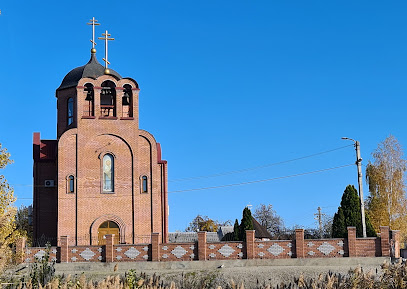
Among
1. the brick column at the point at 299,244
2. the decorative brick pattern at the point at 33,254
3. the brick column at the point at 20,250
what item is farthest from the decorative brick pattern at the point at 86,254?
the brick column at the point at 299,244

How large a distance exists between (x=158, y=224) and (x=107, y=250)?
26.2 ft

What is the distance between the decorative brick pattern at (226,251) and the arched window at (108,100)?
11223mm

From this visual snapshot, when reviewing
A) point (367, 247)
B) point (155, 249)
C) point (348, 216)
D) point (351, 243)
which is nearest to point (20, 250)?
point (155, 249)

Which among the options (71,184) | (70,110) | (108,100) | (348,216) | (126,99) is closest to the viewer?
(348,216)

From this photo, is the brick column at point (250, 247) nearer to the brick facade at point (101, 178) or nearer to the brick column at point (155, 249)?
the brick column at point (155, 249)

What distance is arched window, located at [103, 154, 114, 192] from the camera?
33250mm

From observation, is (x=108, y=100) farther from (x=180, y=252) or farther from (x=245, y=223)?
(x=180, y=252)

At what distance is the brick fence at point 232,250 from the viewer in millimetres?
24922

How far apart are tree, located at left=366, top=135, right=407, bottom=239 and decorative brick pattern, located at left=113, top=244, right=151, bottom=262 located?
22.7 m

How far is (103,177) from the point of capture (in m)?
33.2

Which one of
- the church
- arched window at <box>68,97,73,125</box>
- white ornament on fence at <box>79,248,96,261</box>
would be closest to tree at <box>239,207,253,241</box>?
the church

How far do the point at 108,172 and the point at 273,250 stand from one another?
37.3 feet

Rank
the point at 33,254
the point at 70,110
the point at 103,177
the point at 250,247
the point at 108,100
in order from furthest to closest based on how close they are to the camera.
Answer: the point at 108,100, the point at 70,110, the point at 103,177, the point at 33,254, the point at 250,247

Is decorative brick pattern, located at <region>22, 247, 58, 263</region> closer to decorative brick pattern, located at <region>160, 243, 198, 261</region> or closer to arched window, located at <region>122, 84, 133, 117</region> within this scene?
decorative brick pattern, located at <region>160, 243, 198, 261</region>
